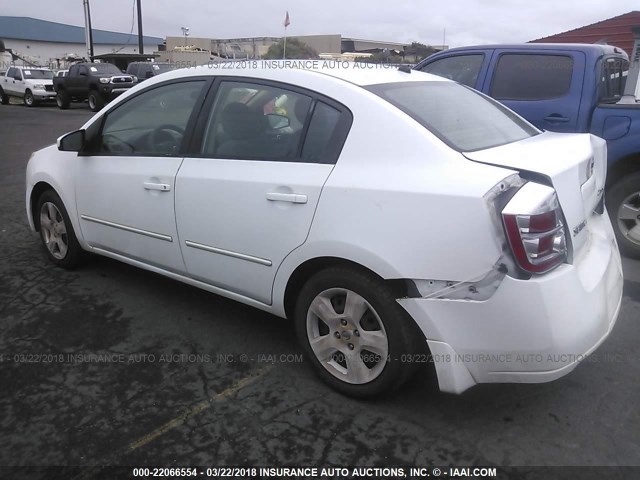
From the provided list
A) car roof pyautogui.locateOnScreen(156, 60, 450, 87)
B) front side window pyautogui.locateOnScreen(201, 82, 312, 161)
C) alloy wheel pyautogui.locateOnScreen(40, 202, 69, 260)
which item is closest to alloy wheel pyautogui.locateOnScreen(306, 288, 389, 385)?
front side window pyautogui.locateOnScreen(201, 82, 312, 161)

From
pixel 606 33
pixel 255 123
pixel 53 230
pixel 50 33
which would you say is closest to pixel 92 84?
pixel 606 33

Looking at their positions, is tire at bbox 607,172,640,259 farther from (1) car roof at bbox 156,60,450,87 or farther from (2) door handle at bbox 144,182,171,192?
(2) door handle at bbox 144,182,171,192

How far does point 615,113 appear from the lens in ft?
15.1

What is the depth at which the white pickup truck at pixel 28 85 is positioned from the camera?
23.4 meters

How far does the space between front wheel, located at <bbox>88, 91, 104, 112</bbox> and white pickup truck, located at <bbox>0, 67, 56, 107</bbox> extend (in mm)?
3110

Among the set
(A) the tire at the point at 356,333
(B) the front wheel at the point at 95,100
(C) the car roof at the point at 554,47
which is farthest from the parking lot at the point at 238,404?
(B) the front wheel at the point at 95,100

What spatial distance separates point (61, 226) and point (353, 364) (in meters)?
2.80

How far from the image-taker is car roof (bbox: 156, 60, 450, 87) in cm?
289

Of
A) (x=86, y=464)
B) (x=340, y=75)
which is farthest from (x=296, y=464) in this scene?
(x=340, y=75)

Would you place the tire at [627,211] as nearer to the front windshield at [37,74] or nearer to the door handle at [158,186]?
the door handle at [158,186]

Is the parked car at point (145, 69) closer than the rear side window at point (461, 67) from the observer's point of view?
No

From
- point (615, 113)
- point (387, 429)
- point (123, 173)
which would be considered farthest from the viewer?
point (615, 113)

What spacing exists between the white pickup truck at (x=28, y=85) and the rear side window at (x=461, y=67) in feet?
72.0

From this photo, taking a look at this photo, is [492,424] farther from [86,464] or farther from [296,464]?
[86,464]
